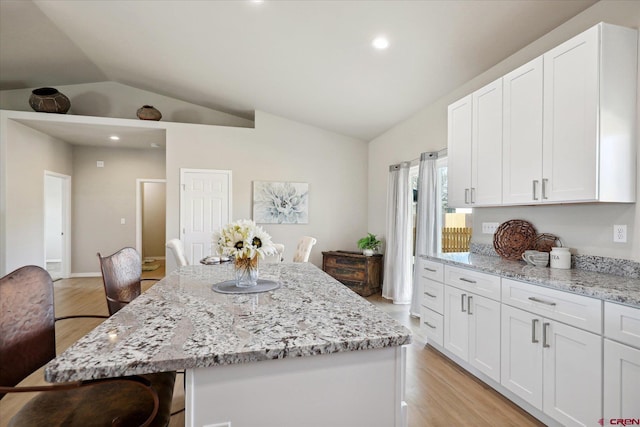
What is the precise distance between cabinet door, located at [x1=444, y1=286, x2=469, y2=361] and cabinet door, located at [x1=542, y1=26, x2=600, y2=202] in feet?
3.17

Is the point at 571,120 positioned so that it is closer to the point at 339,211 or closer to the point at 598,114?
the point at 598,114

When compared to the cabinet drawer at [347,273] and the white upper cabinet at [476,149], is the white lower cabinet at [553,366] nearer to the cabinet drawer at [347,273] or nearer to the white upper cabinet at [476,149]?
the white upper cabinet at [476,149]

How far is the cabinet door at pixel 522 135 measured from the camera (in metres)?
2.14

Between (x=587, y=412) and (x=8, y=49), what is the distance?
6.88 m

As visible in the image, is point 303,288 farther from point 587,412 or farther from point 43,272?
point 587,412

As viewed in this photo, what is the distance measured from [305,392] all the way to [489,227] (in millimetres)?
2669

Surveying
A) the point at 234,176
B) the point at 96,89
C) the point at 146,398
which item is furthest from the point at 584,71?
the point at 96,89

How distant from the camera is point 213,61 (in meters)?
4.02

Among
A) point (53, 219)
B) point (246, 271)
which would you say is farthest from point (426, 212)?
point (53, 219)

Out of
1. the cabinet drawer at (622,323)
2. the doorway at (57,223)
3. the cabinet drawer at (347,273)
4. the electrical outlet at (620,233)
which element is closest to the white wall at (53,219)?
the doorway at (57,223)

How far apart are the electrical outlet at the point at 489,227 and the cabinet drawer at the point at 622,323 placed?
1464 mm

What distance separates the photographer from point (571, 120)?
6.28ft

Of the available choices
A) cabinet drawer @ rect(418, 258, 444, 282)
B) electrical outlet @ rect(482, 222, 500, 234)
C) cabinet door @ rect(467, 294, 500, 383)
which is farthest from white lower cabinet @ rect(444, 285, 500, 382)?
electrical outlet @ rect(482, 222, 500, 234)

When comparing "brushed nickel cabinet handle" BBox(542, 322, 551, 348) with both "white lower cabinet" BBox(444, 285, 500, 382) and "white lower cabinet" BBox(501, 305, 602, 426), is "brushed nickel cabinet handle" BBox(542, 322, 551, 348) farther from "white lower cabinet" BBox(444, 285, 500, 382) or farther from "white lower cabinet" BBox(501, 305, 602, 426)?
"white lower cabinet" BBox(444, 285, 500, 382)
